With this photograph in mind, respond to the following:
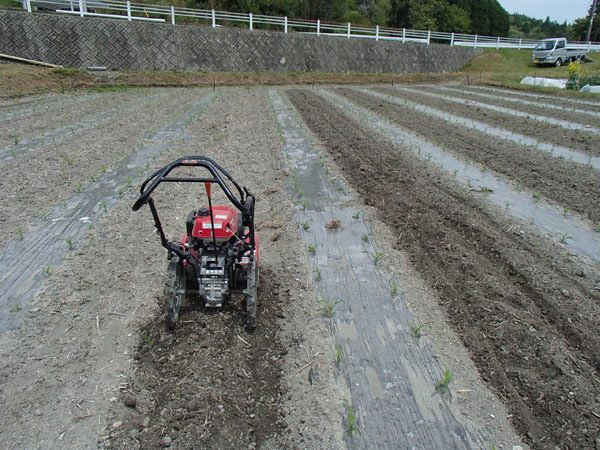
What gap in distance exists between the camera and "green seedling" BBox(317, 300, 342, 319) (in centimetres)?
341

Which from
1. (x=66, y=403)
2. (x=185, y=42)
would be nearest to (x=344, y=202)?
(x=66, y=403)

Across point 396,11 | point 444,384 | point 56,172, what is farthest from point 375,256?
point 396,11

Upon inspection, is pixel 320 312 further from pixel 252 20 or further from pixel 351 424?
pixel 252 20

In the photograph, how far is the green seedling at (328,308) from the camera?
341 centimetres

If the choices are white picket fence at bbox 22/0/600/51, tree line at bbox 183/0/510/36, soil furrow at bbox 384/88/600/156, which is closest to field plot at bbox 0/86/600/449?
soil furrow at bbox 384/88/600/156

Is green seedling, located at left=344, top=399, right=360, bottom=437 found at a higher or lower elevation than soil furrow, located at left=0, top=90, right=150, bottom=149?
lower

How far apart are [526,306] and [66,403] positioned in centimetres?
368

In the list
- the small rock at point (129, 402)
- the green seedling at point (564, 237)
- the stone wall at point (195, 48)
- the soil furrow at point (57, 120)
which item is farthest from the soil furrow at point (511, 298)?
the stone wall at point (195, 48)

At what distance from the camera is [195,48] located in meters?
24.0

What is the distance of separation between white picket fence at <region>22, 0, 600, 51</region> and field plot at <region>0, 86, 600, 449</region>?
1941 cm

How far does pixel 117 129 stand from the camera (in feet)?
33.3

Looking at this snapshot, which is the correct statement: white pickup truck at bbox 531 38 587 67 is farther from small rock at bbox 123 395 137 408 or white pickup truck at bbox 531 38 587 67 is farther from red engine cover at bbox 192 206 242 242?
small rock at bbox 123 395 137 408

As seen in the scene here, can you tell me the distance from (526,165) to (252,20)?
80.3 ft

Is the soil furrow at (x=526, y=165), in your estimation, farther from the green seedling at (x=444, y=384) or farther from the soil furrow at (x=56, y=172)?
the soil furrow at (x=56, y=172)
